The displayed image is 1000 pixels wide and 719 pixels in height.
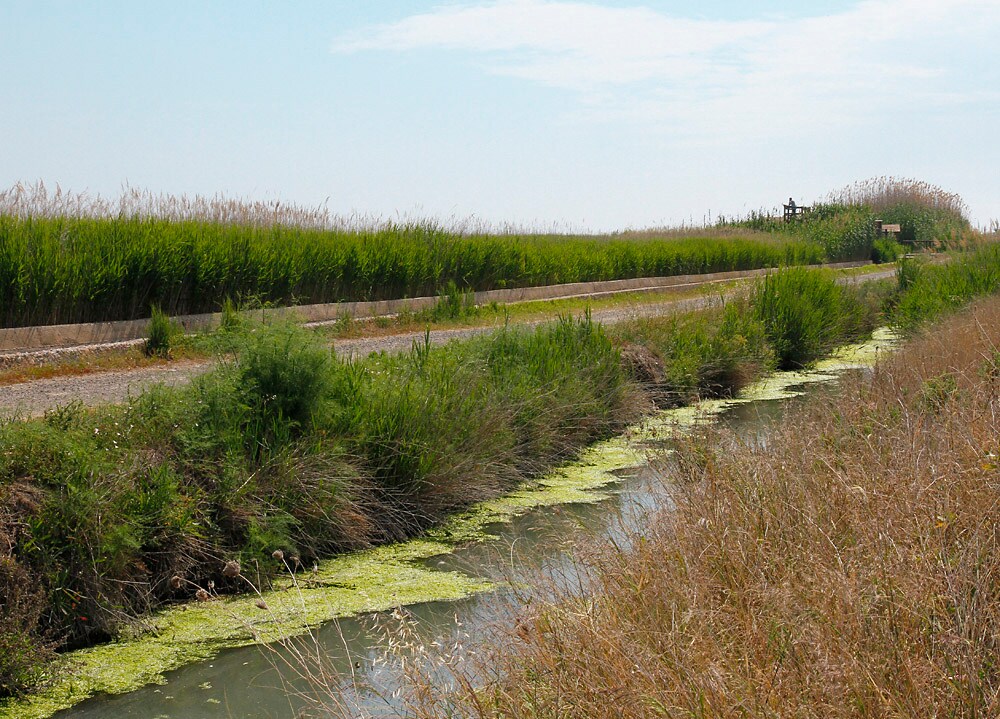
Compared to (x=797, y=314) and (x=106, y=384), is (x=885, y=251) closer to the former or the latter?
(x=797, y=314)

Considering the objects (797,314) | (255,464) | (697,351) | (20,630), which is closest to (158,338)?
(697,351)

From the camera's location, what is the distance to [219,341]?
24.4ft

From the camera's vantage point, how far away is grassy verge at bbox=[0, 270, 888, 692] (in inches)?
208

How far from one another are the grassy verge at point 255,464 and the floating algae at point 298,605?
137 millimetres

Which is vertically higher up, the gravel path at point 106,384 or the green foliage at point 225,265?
the green foliage at point 225,265

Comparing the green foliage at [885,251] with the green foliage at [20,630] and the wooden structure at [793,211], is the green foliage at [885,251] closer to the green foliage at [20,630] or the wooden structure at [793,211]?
the wooden structure at [793,211]

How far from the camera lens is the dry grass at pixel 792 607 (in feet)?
10.1

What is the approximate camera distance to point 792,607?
3.62 metres

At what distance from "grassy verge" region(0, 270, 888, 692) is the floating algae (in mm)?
137

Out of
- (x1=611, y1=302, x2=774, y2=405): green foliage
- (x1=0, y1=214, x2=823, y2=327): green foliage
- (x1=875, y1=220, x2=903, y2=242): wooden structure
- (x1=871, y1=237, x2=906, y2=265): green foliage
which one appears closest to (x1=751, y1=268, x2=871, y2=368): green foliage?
(x1=611, y1=302, x2=774, y2=405): green foliage

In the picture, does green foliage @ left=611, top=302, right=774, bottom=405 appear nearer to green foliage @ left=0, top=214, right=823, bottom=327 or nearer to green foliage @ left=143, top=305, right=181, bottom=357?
green foliage @ left=143, top=305, right=181, bottom=357

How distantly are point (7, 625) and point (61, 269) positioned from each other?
9.27m

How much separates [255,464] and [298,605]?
1.13m

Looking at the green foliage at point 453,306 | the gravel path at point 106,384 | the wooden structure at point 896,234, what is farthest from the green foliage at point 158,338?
the wooden structure at point 896,234
